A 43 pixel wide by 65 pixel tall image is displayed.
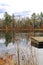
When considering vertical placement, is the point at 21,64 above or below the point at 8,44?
below

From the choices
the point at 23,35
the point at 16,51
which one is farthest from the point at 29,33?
the point at 16,51

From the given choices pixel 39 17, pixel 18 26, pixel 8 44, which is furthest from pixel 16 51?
pixel 39 17

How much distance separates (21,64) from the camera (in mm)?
3246

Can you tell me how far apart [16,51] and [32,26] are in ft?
1.54

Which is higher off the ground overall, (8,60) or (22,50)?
(22,50)

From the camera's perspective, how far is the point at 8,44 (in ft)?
10.7

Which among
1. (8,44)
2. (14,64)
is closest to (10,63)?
(14,64)

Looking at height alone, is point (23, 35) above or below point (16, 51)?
above

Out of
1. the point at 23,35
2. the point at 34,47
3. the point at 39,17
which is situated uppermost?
the point at 39,17

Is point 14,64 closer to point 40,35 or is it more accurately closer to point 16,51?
point 16,51

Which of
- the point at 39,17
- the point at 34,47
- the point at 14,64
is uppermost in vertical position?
the point at 39,17

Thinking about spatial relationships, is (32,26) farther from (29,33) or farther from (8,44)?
(8,44)

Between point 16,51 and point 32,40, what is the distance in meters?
0.32

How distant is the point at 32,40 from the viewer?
11.0 feet
